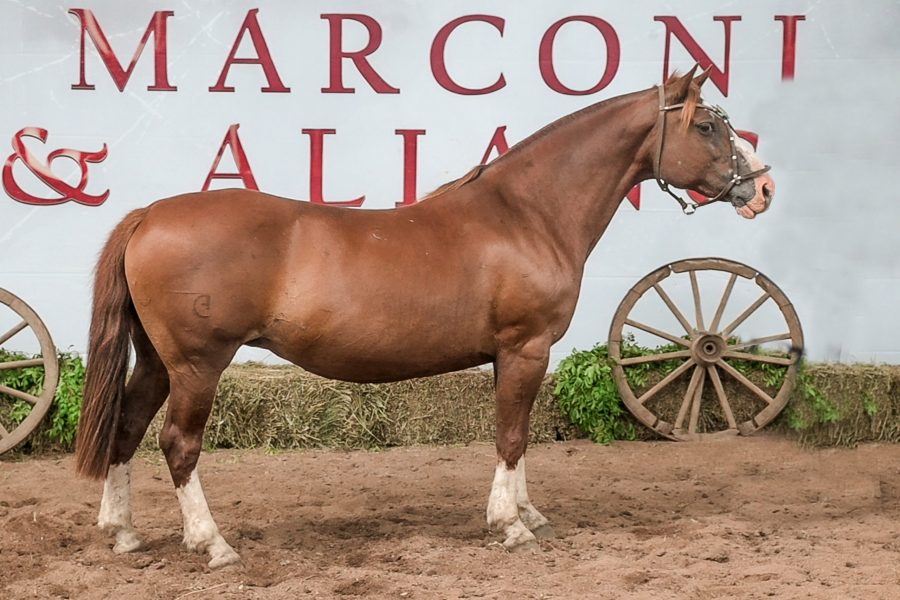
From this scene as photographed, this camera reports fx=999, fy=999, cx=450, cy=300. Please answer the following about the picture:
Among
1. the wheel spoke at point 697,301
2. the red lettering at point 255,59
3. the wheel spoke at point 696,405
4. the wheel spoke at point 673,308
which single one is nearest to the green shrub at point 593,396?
the wheel spoke at point 696,405

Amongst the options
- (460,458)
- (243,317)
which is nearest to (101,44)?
(243,317)

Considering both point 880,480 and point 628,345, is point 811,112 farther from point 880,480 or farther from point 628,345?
point 880,480

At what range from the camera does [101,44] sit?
573 cm

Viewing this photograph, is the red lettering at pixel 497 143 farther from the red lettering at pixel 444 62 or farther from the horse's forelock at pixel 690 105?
the horse's forelock at pixel 690 105

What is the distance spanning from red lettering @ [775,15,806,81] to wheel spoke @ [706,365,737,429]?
1811mm

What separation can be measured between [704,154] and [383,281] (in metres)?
1.47

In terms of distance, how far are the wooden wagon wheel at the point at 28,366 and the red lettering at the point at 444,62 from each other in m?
2.65

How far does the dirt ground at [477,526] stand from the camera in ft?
11.9

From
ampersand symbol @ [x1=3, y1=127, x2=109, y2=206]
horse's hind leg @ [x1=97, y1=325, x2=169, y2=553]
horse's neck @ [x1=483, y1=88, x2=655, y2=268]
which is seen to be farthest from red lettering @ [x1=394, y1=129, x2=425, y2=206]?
horse's hind leg @ [x1=97, y1=325, x2=169, y2=553]

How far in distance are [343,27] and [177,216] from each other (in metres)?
2.39

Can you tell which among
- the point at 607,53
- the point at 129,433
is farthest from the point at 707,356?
the point at 129,433

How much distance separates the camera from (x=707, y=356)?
5875mm

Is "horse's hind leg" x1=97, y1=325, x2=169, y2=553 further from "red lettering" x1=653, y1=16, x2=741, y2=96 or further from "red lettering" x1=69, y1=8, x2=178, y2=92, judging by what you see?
"red lettering" x1=653, y1=16, x2=741, y2=96

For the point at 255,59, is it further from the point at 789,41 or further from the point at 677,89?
the point at 789,41
